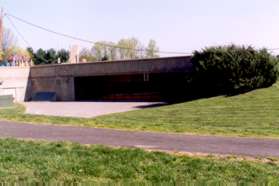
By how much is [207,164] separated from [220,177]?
33.2 inches

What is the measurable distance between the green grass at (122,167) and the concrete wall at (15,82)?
42394 mm

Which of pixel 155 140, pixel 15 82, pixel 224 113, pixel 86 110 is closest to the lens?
pixel 155 140

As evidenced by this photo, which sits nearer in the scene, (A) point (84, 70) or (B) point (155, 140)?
(B) point (155, 140)

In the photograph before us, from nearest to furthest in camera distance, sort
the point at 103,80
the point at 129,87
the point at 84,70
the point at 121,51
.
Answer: the point at 129,87 < the point at 84,70 < the point at 103,80 < the point at 121,51

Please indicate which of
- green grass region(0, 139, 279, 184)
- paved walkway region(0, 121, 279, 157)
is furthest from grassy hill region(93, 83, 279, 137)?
green grass region(0, 139, 279, 184)

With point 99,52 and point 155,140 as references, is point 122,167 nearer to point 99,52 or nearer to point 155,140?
point 155,140

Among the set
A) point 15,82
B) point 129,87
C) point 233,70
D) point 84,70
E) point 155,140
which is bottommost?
point 155,140

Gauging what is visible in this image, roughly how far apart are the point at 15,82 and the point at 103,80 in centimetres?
1106

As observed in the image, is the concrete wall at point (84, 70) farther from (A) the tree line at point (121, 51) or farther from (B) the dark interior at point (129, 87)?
(A) the tree line at point (121, 51)

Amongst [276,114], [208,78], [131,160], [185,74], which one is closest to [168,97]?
[185,74]

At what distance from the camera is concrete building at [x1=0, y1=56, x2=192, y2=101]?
3906 cm

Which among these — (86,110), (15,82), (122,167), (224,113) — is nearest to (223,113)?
(224,113)

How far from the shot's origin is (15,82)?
5003 centimetres

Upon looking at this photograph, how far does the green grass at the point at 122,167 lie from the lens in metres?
6.44
